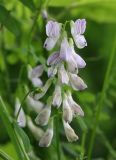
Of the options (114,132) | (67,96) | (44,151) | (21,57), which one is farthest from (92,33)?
(67,96)

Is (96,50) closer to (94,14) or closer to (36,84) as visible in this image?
(94,14)

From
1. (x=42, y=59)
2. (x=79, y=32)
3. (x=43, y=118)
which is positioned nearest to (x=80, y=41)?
(x=79, y=32)

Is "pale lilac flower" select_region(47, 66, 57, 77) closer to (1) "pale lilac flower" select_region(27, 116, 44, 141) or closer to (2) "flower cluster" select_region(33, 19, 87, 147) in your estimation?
(2) "flower cluster" select_region(33, 19, 87, 147)

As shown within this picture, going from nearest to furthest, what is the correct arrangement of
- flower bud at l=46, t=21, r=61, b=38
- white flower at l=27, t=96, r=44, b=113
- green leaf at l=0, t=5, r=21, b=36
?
flower bud at l=46, t=21, r=61, b=38 → green leaf at l=0, t=5, r=21, b=36 → white flower at l=27, t=96, r=44, b=113

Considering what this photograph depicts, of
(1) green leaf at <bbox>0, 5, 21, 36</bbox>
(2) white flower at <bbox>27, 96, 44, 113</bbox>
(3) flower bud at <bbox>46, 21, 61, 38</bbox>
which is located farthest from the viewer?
(2) white flower at <bbox>27, 96, 44, 113</bbox>

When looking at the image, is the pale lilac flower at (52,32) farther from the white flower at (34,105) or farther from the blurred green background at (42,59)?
the white flower at (34,105)

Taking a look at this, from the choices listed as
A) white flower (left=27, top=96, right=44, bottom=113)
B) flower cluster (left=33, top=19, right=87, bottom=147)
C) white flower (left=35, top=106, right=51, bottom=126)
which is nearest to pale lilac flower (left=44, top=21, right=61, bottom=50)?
flower cluster (left=33, top=19, right=87, bottom=147)

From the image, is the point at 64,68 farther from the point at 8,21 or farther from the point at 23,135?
the point at 8,21
